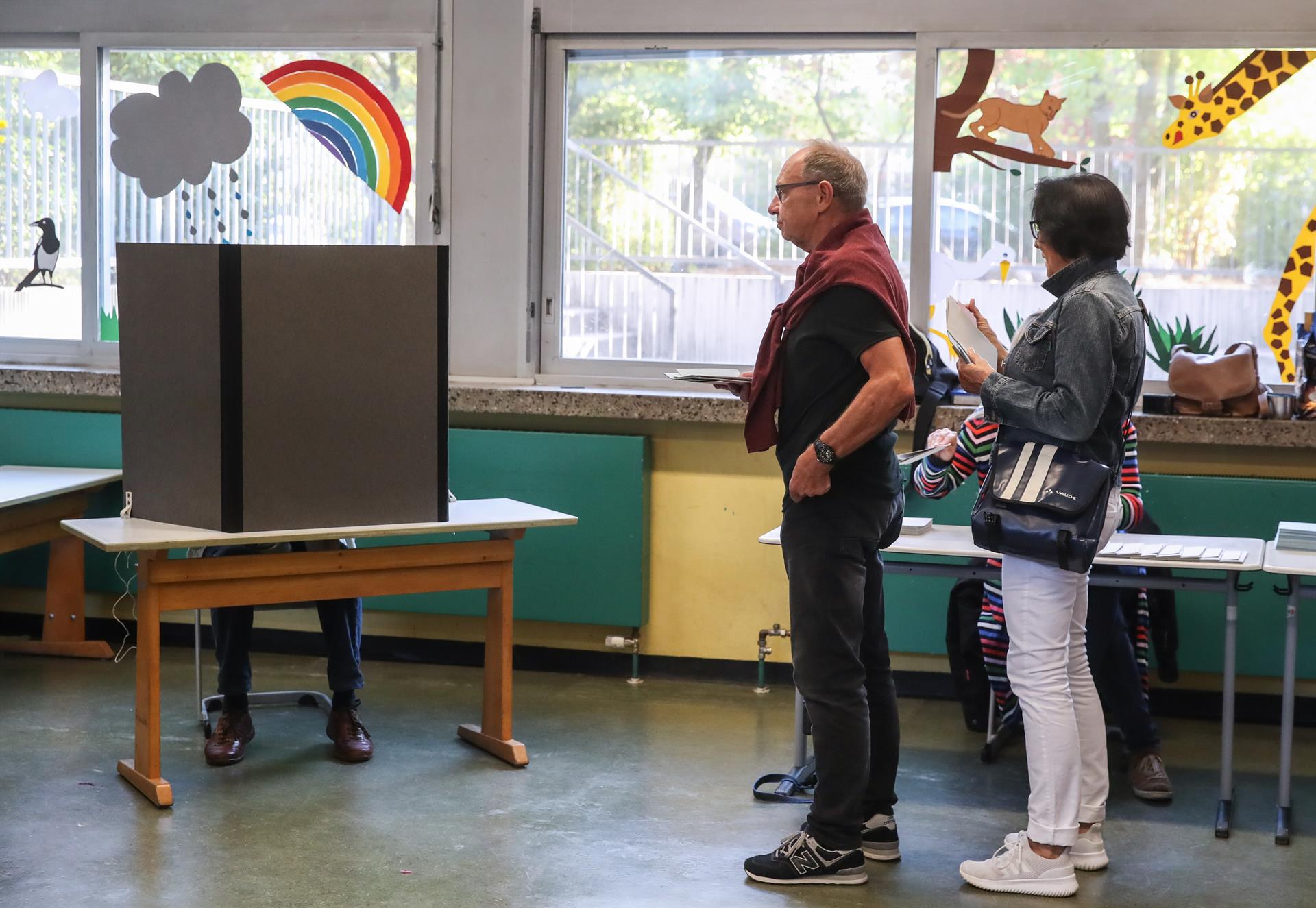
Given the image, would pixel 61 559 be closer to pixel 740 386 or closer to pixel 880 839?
pixel 740 386

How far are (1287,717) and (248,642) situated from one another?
2.62m

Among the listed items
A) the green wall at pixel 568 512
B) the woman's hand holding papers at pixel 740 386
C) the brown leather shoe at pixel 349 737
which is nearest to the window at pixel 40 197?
the green wall at pixel 568 512

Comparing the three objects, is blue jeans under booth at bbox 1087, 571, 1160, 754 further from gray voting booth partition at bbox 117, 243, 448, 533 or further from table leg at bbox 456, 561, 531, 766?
gray voting booth partition at bbox 117, 243, 448, 533

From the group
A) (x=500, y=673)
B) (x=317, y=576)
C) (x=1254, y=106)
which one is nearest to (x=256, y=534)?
(x=317, y=576)

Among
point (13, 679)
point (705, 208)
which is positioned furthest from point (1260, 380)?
point (13, 679)

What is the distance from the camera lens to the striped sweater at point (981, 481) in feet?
10.9

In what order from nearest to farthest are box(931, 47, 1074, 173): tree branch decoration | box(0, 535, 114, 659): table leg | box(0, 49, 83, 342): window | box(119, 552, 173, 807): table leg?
box(119, 552, 173, 807): table leg
box(931, 47, 1074, 173): tree branch decoration
box(0, 535, 114, 659): table leg
box(0, 49, 83, 342): window

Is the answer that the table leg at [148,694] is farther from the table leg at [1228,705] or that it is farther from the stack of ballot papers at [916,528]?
the table leg at [1228,705]

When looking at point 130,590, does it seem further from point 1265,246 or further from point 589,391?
point 1265,246

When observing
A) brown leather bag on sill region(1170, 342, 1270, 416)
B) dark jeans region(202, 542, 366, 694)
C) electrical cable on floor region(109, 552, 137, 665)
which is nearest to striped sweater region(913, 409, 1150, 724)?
brown leather bag on sill region(1170, 342, 1270, 416)

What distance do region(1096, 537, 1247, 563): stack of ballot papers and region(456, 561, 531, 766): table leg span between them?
152 cm

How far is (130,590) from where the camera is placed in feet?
16.2

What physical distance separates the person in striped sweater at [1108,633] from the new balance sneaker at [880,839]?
22.8 inches

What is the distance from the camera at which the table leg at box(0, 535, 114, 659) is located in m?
4.77
